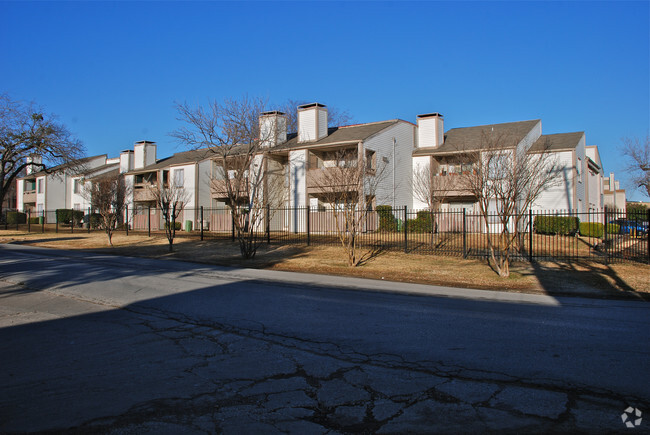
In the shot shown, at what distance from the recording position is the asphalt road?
13.0 feet

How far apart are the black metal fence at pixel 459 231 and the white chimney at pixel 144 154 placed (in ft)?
19.6

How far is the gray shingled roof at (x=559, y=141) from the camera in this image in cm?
3046

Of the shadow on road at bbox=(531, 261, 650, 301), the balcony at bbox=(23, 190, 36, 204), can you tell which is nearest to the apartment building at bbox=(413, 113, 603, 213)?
the shadow on road at bbox=(531, 261, 650, 301)

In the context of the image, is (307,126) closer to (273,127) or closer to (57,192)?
(273,127)

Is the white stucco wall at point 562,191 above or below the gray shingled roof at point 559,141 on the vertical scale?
below

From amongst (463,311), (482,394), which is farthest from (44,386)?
(463,311)

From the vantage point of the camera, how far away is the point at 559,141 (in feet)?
107

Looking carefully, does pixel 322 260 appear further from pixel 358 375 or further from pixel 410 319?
pixel 358 375

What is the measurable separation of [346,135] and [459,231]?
9840mm

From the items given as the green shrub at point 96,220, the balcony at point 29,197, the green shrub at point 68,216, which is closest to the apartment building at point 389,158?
the green shrub at point 96,220

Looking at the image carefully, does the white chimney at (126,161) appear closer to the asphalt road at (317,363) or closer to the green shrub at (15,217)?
the green shrub at (15,217)

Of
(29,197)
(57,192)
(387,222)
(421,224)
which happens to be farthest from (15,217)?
(421,224)

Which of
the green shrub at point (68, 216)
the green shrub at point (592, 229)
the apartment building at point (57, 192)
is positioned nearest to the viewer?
the green shrub at point (592, 229)

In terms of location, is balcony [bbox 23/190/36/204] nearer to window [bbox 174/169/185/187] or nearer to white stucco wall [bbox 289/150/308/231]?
window [bbox 174/169/185/187]
